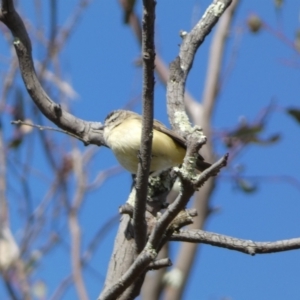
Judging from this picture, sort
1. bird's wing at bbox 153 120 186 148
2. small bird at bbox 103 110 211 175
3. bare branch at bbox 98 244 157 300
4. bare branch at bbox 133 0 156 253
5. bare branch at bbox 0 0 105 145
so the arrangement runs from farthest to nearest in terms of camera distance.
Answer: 1. small bird at bbox 103 110 211 175
2. bird's wing at bbox 153 120 186 148
3. bare branch at bbox 0 0 105 145
4. bare branch at bbox 98 244 157 300
5. bare branch at bbox 133 0 156 253

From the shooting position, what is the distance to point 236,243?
2064 mm

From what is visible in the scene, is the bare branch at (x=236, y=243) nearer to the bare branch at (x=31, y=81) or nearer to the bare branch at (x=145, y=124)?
the bare branch at (x=145, y=124)

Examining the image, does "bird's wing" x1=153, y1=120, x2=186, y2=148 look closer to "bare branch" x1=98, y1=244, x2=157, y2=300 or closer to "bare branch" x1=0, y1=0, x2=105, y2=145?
"bare branch" x1=0, y1=0, x2=105, y2=145

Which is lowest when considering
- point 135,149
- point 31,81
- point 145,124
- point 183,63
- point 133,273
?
point 133,273

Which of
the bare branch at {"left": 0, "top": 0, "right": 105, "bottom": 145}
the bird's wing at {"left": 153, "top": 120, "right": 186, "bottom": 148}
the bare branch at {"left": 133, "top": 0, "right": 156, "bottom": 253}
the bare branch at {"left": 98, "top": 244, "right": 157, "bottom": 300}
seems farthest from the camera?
the bird's wing at {"left": 153, "top": 120, "right": 186, "bottom": 148}

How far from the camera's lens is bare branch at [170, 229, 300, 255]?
197 cm

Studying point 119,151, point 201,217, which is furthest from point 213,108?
point 119,151

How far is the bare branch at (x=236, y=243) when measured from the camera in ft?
6.47

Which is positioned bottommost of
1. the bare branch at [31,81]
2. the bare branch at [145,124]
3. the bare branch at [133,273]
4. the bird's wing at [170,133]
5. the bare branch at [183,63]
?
the bare branch at [133,273]

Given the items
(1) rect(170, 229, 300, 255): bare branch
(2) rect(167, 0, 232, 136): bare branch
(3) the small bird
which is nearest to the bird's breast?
(3) the small bird

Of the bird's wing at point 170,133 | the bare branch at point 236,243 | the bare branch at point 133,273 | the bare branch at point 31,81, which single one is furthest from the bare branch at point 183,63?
the bare branch at point 133,273

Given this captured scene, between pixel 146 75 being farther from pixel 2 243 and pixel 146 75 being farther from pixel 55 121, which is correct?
pixel 2 243

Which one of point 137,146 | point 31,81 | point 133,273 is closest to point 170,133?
point 137,146

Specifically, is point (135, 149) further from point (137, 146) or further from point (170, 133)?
point (170, 133)
